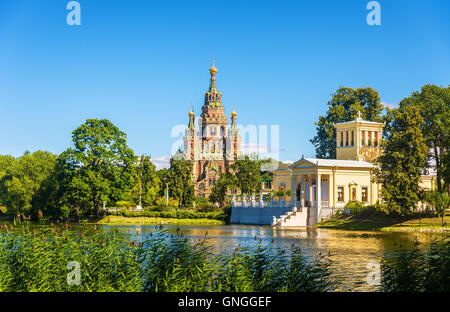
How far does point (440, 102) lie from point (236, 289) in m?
59.2

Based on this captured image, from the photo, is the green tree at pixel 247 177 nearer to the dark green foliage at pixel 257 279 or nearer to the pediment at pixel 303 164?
the pediment at pixel 303 164

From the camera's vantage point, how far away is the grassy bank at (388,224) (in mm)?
51688

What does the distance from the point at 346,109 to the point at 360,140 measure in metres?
17.2

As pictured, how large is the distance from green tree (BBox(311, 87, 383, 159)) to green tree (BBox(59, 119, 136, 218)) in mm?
33727

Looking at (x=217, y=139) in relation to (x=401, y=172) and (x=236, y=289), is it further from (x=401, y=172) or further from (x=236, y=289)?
(x=236, y=289)

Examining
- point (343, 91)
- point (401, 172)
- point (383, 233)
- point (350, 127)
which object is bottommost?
point (383, 233)

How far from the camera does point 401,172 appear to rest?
5534cm

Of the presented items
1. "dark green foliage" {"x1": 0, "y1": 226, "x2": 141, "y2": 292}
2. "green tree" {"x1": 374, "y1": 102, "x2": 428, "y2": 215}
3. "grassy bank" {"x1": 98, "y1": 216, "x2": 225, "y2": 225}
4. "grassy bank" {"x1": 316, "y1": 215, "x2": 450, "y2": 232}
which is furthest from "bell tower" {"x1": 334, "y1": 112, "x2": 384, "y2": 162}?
"dark green foliage" {"x1": 0, "y1": 226, "x2": 141, "y2": 292}

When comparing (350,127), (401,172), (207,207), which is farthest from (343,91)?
(401,172)

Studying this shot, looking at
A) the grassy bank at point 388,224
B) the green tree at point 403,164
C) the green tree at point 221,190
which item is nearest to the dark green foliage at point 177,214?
the green tree at point 221,190

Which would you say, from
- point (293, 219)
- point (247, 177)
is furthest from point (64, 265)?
point (247, 177)

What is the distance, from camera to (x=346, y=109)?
89.9 metres

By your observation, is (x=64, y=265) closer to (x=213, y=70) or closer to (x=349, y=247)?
(x=349, y=247)
